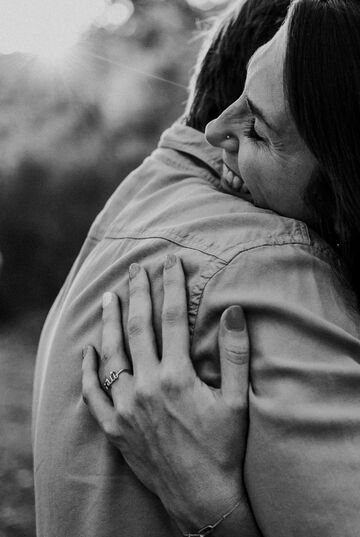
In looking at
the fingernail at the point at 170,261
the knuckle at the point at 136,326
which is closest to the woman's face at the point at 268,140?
the fingernail at the point at 170,261

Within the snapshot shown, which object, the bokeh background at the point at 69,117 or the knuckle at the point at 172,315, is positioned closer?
the knuckle at the point at 172,315

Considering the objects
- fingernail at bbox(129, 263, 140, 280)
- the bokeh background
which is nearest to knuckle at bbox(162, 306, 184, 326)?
fingernail at bbox(129, 263, 140, 280)

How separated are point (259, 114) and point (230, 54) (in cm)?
45

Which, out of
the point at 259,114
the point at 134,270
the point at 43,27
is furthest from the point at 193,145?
the point at 43,27

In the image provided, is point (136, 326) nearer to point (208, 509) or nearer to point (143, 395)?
point (143, 395)

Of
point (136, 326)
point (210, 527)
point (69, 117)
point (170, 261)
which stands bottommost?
point (69, 117)

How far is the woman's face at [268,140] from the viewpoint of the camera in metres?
1.35

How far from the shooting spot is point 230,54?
1.77 meters

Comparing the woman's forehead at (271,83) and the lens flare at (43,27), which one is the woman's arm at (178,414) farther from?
the lens flare at (43,27)

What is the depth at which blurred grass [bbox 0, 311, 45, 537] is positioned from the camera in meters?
3.98

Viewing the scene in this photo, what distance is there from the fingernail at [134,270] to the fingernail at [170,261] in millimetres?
74

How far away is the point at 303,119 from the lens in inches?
51.1

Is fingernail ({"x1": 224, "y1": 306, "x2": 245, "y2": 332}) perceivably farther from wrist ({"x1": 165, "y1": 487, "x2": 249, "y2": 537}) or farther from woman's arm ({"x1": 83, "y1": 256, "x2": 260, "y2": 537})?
wrist ({"x1": 165, "y1": 487, "x2": 249, "y2": 537})

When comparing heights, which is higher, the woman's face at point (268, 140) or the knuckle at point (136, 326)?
the woman's face at point (268, 140)
